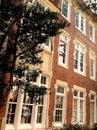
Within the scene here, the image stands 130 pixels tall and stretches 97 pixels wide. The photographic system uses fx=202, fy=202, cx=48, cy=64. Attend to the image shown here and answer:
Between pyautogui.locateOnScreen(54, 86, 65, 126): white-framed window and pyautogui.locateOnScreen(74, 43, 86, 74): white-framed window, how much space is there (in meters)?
2.96

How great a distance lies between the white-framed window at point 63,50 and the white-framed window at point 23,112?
3.27 meters

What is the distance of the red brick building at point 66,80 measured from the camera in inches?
430

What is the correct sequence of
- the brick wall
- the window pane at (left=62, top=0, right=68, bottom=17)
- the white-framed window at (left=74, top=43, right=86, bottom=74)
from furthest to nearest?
1. the white-framed window at (left=74, top=43, right=86, bottom=74)
2. the window pane at (left=62, top=0, right=68, bottom=17)
3. the brick wall

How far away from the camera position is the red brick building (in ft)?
35.8

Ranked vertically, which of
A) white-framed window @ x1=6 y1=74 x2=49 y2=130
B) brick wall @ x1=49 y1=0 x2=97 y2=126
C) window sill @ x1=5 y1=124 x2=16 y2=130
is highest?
brick wall @ x1=49 y1=0 x2=97 y2=126

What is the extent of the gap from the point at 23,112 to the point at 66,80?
474 centimetres

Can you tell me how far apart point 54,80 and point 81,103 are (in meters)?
4.51

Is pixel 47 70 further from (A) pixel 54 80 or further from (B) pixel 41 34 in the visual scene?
(B) pixel 41 34

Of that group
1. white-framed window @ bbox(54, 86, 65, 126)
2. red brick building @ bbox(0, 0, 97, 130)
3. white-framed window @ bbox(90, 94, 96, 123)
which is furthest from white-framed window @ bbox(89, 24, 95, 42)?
white-framed window @ bbox(54, 86, 65, 126)

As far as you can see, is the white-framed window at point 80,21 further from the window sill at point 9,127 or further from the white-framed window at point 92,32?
the window sill at point 9,127

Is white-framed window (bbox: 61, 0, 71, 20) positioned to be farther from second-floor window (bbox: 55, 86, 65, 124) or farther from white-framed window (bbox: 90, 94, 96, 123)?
white-framed window (bbox: 90, 94, 96, 123)

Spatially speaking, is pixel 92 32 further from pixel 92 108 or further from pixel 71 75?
pixel 92 108

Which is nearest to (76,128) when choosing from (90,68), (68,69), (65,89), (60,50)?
(65,89)

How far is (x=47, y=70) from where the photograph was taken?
497 inches
